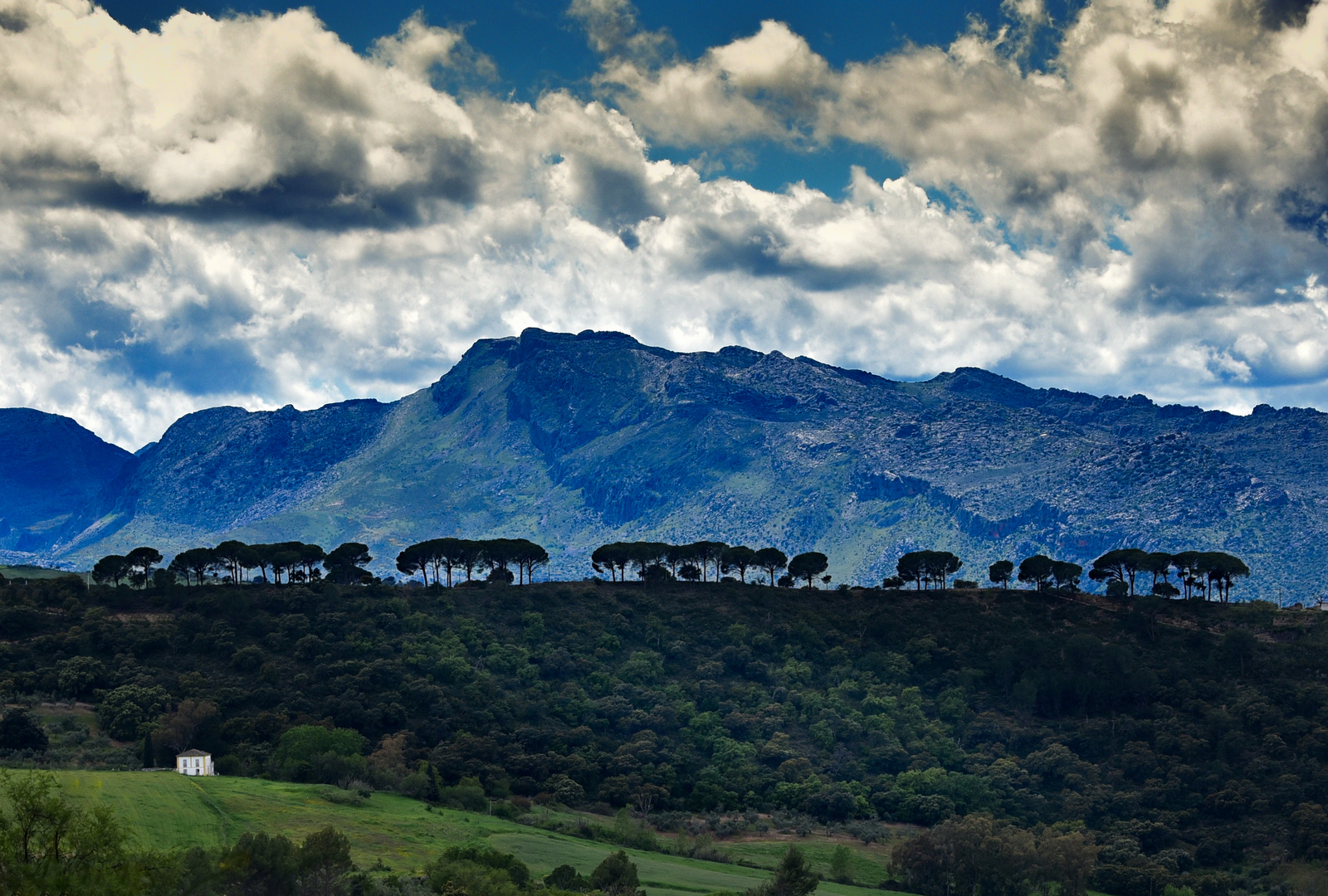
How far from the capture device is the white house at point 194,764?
115 metres

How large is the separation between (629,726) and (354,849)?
6478cm

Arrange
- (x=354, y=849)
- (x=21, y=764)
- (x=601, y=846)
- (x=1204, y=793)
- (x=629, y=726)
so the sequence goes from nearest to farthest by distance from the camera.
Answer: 1. (x=354, y=849)
2. (x=21, y=764)
3. (x=601, y=846)
4. (x=1204, y=793)
5. (x=629, y=726)

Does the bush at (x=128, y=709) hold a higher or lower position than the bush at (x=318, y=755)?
higher

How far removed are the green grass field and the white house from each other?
280 inches

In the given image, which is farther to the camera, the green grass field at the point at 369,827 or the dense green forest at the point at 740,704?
the dense green forest at the point at 740,704

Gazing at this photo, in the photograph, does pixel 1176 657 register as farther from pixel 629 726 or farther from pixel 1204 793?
Result: pixel 629 726

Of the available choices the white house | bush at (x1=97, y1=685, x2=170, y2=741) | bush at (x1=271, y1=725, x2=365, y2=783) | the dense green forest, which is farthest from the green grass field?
bush at (x1=97, y1=685, x2=170, y2=741)

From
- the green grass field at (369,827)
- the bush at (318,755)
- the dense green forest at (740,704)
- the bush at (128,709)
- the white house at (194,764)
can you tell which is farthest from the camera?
the dense green forest at (740,704)

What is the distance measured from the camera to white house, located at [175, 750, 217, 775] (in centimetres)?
11494

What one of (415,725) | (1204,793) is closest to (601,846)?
(415,725)

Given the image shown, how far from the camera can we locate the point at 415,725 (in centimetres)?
14125

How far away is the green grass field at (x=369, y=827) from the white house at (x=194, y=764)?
7104 mm

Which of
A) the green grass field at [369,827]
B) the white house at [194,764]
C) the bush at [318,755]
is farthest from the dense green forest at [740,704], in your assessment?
the green grass field at [369,827]

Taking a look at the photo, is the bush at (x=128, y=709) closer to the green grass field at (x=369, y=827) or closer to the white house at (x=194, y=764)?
the white house at (x=194, y=764)
